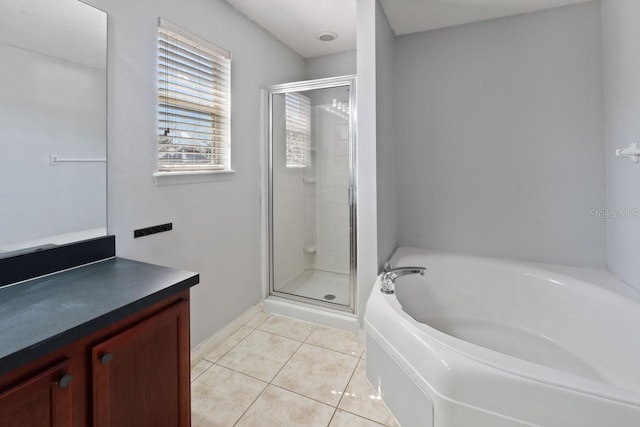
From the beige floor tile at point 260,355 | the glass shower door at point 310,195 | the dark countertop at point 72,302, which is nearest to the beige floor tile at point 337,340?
the beige floor tile at point 260,355

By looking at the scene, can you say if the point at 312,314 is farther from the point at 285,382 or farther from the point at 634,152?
the point at 634,152

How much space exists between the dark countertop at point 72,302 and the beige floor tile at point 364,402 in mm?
1075

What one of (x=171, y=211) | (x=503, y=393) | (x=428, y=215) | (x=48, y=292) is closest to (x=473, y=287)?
(x=428, y=215)

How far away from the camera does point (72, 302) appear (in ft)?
3.21

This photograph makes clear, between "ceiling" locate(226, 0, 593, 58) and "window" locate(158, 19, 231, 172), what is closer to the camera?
"window" locate(158, 19, 231, 172)

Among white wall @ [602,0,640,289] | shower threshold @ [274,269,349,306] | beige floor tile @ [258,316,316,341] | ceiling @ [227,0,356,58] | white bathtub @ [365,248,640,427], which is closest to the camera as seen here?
white bathtub @ [365,248,640,427]

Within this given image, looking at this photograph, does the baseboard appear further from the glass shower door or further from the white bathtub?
the white bathtub

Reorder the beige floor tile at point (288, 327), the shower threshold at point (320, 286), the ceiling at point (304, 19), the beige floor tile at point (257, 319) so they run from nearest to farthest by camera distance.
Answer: the ceiling at point (304, 19), the beige floor tile at point (288, 327), the beige floor tile at point (257, 319), the shower threshold at point (320, 286)

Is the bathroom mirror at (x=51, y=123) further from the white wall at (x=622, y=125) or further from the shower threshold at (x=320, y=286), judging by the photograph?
the white wall at (x=622, y=125)

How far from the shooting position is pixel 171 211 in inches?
71.2

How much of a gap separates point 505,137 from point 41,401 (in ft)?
9.20

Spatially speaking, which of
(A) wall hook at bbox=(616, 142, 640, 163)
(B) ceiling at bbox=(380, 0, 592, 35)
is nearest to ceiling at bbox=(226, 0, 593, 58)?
(B) ceiling at bbox=(380, 0, 592, 35)

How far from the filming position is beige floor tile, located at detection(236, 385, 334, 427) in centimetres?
149

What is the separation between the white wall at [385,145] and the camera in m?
2.05
